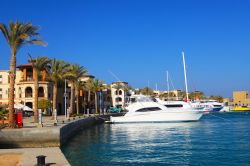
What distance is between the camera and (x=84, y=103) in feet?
368

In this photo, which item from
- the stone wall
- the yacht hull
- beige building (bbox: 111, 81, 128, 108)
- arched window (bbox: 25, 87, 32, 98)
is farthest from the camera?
beige building (bbox: 111, 81, 128, 108)

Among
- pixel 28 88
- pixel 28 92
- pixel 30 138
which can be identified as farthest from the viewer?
pixel 28 92

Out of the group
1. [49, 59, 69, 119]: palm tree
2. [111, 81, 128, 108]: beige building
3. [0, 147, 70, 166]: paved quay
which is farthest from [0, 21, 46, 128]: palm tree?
[111, 81, 128, 108]: beige building

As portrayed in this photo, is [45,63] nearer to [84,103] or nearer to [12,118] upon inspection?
[12,118]

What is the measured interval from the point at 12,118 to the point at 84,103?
74981 mm

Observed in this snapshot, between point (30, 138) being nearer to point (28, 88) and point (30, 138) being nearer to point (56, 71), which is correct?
point (56, 71)

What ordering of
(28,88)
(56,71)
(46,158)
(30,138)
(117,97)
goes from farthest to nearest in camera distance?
(117,97) < (28,88) < (56,71) < (30,138) < (46,158)

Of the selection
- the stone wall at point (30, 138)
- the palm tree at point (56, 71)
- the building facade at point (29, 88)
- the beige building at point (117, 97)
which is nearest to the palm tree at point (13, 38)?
the stone wall at point (30, 138)

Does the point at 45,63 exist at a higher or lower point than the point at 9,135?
Answer: higher

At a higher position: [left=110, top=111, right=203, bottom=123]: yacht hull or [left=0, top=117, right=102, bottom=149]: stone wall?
[left=110, top=111, right=203, bottom=123]: yacht hull

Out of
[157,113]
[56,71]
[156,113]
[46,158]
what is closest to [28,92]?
[56,71]

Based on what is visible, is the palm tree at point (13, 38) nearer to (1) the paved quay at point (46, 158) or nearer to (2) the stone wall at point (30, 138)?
(2) the stone wall at point (30, 138)

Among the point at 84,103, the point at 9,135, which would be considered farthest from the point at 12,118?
the point at 84,103

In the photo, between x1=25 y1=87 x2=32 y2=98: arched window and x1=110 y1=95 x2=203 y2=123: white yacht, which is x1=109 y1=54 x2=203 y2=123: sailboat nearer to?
x1=110 y1=95 x2=203 y2=123: white yacht
